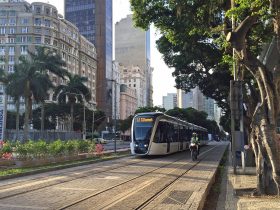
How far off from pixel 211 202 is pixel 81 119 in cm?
9828

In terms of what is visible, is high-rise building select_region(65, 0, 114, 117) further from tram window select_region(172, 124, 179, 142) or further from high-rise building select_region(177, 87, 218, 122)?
tram window select_region(172, 124, 179, 142)

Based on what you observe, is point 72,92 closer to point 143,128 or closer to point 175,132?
point 175,132

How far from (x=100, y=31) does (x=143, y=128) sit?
14074 centimetres

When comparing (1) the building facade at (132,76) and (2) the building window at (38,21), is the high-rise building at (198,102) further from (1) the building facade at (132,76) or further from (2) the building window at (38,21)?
(2) the building window at (38,21)

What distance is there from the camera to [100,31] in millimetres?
Answer: 171250

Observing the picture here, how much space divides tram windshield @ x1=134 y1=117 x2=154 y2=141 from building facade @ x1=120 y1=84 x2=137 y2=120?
13870cm

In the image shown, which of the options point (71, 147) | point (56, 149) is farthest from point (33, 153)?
point (71, 147)

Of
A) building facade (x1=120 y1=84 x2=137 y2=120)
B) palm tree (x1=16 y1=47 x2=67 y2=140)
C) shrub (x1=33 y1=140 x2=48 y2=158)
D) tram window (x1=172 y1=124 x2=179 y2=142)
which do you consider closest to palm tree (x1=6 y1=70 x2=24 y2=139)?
palm tree (x1=16 y1=47 x2=67 y2=140)

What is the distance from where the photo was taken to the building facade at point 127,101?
181 meters

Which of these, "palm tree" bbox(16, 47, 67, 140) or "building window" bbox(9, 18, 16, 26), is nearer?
"palm tree" bbox(16, 47, 67, 140)

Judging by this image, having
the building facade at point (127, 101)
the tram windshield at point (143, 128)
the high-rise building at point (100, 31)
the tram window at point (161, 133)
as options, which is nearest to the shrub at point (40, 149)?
the tram windshield at point (143, 128)

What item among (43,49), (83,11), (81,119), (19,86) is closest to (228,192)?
(19,86)

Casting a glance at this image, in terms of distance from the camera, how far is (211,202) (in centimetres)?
1376

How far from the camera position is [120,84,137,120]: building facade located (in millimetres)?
181000
